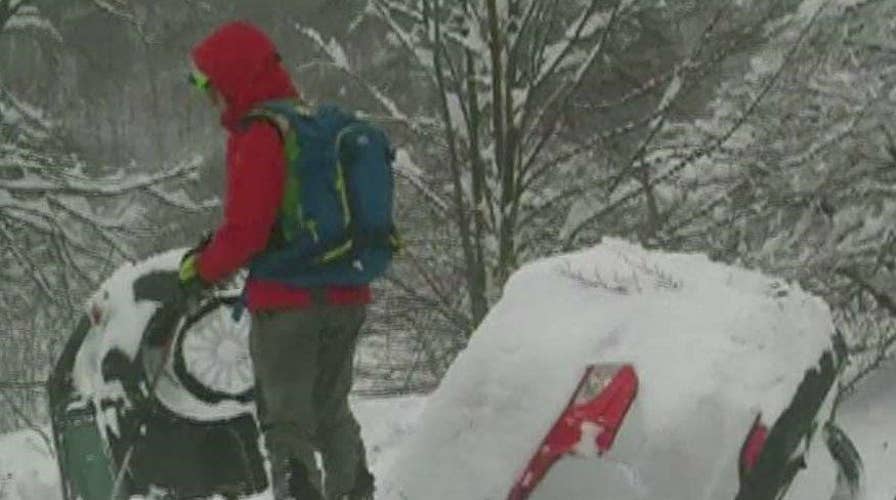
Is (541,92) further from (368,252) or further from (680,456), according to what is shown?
(680,456)

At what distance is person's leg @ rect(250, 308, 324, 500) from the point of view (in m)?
4.68

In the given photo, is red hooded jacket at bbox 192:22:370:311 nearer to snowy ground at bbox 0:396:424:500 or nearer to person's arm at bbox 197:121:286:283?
person's arm at bbox 197:121:286:283

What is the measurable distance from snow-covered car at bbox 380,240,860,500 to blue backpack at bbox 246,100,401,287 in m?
0.54

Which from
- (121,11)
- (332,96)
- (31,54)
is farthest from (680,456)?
(31,54)

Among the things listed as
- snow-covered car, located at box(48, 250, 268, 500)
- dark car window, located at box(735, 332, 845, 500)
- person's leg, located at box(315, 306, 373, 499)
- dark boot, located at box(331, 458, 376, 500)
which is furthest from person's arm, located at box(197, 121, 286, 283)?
dark car window, located at box(735, 332, 845, 500)

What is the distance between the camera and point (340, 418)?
4988 mm

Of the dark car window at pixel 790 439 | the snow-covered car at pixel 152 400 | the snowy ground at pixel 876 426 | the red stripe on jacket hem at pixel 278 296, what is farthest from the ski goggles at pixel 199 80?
the snowy ground at pixel 876 426

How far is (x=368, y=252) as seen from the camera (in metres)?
4.62

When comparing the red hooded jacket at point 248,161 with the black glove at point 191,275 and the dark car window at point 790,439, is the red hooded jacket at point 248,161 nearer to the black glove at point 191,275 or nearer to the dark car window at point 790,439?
the black glove at point 191,275

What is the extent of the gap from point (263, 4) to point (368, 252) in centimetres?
2297

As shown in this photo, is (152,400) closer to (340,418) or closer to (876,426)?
(340,418)

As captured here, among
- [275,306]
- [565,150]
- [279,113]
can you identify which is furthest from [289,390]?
[565,150]

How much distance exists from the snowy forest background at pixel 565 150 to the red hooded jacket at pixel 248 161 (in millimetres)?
3348

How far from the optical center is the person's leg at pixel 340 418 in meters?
4.86
